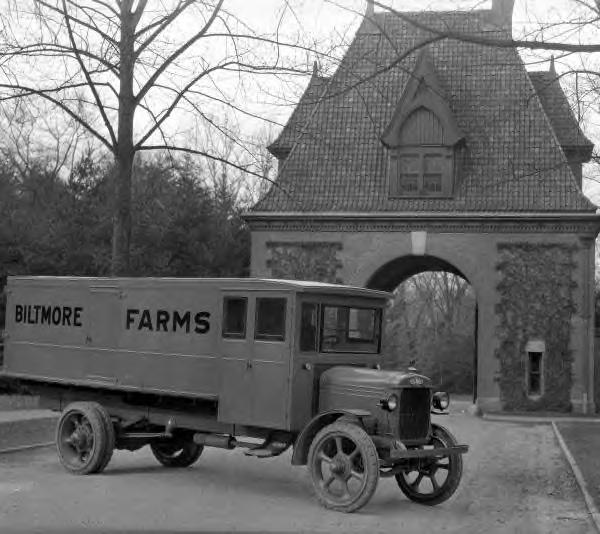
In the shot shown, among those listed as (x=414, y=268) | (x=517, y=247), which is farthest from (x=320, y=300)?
(x=414, y=268)

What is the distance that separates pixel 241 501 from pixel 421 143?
19819mm

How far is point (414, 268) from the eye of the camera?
31953 millimetres

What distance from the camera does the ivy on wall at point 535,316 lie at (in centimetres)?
2723

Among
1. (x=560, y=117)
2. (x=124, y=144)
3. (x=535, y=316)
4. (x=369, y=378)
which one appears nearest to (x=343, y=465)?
(x=369, y=378)

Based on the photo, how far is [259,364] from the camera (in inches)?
436

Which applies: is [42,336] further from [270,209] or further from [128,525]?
[270,209]

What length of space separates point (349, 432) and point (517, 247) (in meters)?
18.5

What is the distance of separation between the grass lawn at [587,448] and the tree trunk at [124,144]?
27.8ft

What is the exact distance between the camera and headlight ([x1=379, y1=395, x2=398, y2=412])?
10.4 m

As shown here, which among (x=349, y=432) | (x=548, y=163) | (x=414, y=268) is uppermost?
(x=548, y=163)

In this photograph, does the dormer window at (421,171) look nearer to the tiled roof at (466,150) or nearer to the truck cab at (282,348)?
the tiled roof at (466,150)

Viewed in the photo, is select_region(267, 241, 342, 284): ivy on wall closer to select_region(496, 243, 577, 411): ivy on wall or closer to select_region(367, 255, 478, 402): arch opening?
select_region(367, 255, 478, 402): arch opening

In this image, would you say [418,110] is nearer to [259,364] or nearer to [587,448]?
[587,448]

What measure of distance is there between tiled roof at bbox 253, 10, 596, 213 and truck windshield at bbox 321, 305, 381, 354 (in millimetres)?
15947
